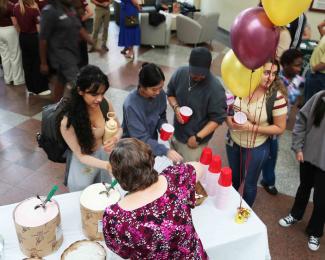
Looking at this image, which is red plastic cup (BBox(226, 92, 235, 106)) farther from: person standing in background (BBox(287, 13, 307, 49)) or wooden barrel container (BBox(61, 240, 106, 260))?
person standing in background (BBox(287, 13, 307, 49))

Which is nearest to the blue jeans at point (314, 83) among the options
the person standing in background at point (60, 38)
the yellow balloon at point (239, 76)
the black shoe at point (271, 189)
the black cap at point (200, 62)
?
the black shoe at point (271, 189)

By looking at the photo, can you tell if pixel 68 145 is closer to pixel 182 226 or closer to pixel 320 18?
pixel 182 226

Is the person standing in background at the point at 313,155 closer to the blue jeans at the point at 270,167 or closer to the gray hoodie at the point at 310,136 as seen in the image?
the gray hoodie at the point at 310,136

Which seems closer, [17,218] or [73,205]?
[17,218]

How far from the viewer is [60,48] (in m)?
3.71

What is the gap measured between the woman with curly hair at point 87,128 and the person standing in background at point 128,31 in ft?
14.8

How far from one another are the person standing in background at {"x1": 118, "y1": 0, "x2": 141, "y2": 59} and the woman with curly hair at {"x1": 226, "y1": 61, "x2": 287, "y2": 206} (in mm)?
4370

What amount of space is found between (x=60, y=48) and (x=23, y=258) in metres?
2.64

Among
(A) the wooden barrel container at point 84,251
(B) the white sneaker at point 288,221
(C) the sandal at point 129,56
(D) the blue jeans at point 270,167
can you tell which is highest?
(A) the wooden barrel container at point 84,251

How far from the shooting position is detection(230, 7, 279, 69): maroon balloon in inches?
65.6

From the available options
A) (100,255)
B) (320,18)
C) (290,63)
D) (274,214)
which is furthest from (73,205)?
(320,18)

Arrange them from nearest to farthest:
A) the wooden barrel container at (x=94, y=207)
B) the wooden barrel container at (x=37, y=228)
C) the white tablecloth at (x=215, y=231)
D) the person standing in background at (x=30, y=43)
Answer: the wooden barrel container at (x=37, y=228) → the wooden barrel container at (x=94, y=207) → the white tablecloth at (x=215, y=231) → the person standing in background at (x=30, y=43)

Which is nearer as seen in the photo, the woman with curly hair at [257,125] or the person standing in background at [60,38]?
the woman with curly hair at [257,125]

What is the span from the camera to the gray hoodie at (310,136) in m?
2.26
